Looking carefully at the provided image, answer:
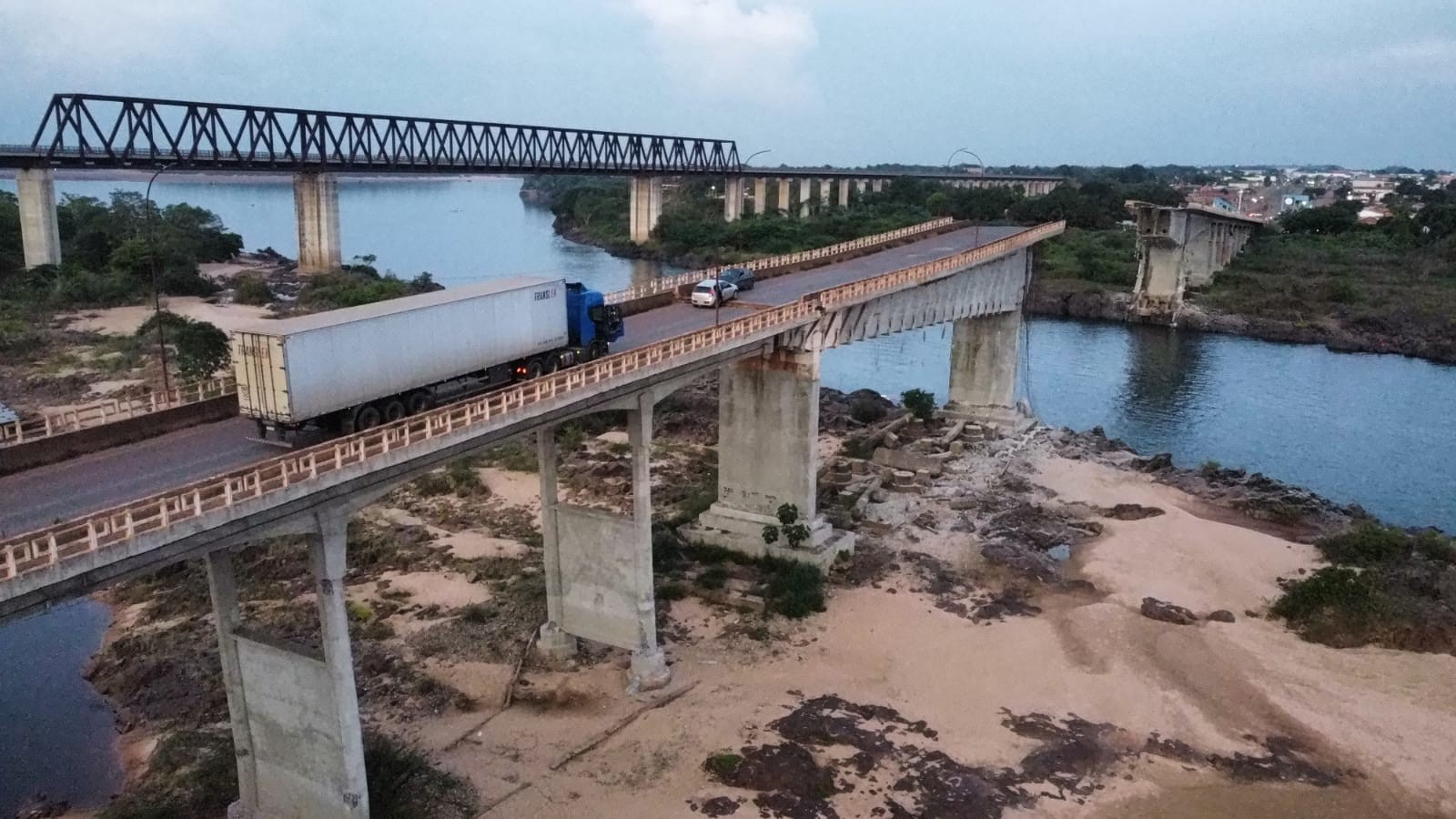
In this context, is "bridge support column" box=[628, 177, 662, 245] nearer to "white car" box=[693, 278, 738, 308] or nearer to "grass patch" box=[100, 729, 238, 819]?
"white car" box=[693, 278, 738, 308]

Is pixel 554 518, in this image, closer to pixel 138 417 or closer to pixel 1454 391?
pixel 138 417

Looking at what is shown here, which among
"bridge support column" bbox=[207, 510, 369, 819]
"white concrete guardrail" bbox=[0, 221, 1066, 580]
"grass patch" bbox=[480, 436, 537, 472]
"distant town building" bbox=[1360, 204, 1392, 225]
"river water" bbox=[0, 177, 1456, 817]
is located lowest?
"river water" bbox=[0, 177, 1456, 817]

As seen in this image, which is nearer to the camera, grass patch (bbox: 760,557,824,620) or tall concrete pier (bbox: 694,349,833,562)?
grass patch (bbox: 760,557,824,620)

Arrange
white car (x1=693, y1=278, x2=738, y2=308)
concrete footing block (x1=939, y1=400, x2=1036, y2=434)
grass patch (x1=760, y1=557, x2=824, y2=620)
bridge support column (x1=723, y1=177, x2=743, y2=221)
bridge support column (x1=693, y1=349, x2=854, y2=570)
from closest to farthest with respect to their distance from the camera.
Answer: grass patch (x1=760, y1=557, x2=824, y2=620) → bridge support column (x1=693, y1=349, x2=854, y2=570) → white car (x1=693, y1=278, x2=738, y2=308) → concrete footing block (x1=939, y1=400, x2=1036, y2=434) → bridge support column (x1=723, y1=177, x2=743, y2=221)

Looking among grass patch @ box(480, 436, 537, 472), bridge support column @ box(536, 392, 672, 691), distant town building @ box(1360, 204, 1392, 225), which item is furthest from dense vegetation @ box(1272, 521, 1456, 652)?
distant town building @ box(1360, 204, 1392, 225)

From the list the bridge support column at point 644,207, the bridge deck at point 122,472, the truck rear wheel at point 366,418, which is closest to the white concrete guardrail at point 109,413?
the bridge deck at point 122,472

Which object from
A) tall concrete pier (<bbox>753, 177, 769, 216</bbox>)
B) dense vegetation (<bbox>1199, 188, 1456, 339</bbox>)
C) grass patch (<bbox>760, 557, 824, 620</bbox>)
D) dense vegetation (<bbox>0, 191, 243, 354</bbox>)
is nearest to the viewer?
grass patch (<bbox>760, 557, 824, 620</bbox>)

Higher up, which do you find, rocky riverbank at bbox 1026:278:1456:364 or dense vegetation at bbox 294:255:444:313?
dense vegetation at bbox 294:255:444:313
